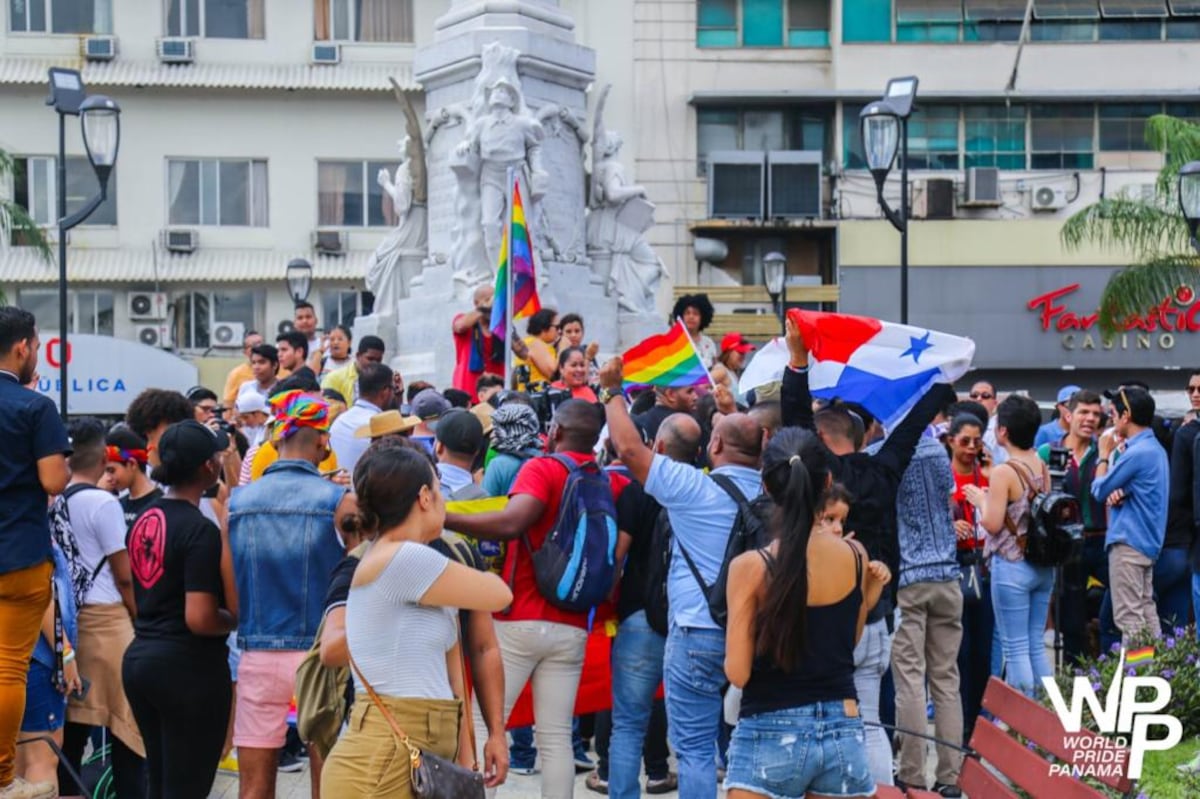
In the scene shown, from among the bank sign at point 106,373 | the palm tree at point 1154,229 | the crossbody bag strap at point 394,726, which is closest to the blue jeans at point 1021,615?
the crossbody bag strap at point 394,726

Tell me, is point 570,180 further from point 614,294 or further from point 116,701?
point 116,701

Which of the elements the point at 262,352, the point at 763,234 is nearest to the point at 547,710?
the point at 262,352

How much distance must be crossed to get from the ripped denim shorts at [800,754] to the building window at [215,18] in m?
35.5

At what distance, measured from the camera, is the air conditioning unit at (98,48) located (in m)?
37.5

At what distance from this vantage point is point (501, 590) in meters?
5.02

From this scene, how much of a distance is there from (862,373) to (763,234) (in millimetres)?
32447

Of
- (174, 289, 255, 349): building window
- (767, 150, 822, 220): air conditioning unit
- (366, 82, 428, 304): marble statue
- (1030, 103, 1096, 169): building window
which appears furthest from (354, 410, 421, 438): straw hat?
(1030, 103, 1096, 169): building window

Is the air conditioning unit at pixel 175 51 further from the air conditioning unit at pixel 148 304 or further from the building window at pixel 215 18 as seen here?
the air conditioning unit at pixel 148 304

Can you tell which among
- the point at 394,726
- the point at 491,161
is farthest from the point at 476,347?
the point at 394,726

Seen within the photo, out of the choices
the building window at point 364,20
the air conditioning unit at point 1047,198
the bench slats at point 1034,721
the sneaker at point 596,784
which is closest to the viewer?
the bench slats at point 1034,721

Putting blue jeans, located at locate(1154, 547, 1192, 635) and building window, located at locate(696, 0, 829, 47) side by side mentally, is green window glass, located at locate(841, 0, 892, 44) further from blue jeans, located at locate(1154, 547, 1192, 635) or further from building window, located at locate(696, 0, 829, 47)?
blue jeans, located at locate(1154, 547, 1192, 635)

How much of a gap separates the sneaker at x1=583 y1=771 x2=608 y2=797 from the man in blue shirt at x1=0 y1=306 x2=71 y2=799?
10.0 ft

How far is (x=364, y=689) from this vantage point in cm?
496

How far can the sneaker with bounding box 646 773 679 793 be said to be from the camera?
8641 mm
